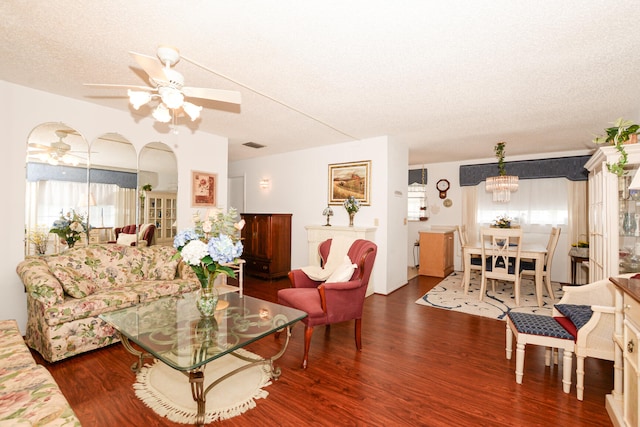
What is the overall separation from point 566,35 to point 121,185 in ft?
15.4

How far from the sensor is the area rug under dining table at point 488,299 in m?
3.92

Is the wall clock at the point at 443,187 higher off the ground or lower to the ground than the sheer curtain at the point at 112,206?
higher

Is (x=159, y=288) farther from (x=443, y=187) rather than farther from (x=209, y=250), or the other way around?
(x=443, y=187)

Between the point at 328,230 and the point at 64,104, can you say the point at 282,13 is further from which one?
the point at 328,230

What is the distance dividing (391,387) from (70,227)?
3.78 meters

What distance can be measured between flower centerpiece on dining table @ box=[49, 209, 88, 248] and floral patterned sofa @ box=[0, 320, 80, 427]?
5.96ft

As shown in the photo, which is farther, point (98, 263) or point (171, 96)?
point (98, 263)

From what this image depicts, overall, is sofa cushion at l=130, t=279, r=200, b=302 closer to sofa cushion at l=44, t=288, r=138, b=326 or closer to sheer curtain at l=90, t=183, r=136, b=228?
sofa cushion at l=44, t=288, r=138, b=326

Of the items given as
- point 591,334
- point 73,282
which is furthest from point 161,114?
point 591,334

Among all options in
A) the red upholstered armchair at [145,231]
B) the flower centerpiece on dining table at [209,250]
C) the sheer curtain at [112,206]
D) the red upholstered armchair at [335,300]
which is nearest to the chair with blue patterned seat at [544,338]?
the red upholstered armchair at [335,300]

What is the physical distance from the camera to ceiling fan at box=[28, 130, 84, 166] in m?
3.12

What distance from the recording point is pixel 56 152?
10.6 feet

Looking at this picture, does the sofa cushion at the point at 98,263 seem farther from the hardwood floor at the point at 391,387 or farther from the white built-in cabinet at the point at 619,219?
the white built-in cabinet at the point at 619,219

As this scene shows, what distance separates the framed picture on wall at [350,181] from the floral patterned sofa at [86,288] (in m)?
2.84
